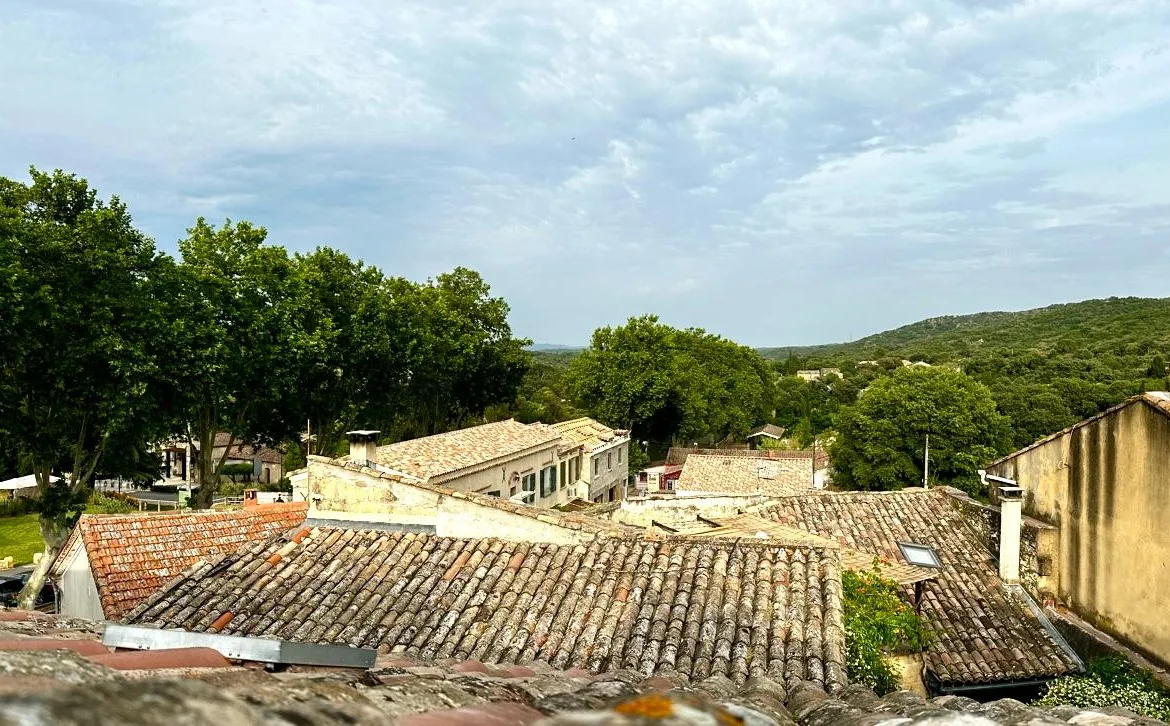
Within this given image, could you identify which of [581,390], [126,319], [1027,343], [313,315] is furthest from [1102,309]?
[126,319]

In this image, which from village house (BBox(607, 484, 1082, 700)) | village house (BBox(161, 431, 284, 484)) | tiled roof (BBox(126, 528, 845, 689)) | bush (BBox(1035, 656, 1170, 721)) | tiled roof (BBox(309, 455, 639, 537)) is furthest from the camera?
village house (BBox(161, 431, 284, 484))

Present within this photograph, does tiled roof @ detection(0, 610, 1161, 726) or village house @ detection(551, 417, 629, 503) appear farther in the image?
village house @ detection(551, 417, 629, 503)

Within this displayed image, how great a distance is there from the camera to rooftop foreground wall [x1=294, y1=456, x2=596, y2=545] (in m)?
9.75

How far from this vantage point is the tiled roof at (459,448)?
21.7 m

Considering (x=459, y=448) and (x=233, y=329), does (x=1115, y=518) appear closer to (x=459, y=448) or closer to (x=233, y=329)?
(x=459, y=448)

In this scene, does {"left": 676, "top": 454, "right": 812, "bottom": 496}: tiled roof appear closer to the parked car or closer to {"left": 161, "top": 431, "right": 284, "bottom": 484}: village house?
the parked car

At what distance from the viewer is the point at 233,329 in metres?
25.9

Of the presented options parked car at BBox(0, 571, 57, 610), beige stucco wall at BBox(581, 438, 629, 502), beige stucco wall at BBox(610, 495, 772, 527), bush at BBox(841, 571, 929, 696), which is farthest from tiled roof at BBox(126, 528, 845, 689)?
beige stucco wall at BBox(581, 438, 629, 502)

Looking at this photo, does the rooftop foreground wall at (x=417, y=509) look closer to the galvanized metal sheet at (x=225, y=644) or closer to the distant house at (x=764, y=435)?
the galvanized metal sheet at (x=225, y=644)

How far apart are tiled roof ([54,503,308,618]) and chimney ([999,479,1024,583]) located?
11862 mm

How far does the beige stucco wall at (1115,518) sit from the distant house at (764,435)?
61965mm

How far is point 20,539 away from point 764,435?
63.9 m

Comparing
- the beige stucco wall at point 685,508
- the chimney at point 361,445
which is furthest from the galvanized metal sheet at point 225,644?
the beige stucco wall at point 685,508

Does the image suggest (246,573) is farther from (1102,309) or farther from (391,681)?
(1102,309)
